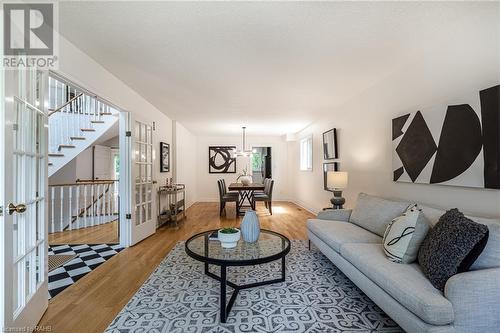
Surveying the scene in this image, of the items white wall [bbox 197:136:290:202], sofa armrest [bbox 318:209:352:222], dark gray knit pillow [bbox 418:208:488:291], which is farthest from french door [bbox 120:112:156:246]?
white wall [bbox 197:136:290:202]

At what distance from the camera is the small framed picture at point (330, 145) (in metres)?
4.53

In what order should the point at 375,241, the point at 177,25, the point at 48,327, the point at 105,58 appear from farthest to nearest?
the point at 105,58, the point at 375,241, the point at 177,25, the point at 48,327

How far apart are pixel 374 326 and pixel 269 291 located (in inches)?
34.4

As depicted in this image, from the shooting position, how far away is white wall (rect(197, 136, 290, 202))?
8117mm

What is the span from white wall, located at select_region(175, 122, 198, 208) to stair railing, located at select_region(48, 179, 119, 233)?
150cm

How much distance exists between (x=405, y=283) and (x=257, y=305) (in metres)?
1.13

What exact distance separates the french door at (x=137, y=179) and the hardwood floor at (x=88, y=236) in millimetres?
406

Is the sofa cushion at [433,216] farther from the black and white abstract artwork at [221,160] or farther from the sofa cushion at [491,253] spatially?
the black and white abstract artwork at [221,160]

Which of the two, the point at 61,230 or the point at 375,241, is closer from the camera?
the point at 375,241

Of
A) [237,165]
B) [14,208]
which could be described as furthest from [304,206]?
[14,208]

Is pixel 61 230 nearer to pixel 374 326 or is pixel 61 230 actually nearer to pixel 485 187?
pixel 374 326

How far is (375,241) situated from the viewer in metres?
2.35

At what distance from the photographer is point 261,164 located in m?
8.23

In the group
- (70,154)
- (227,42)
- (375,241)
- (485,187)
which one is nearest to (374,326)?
(375,241)
